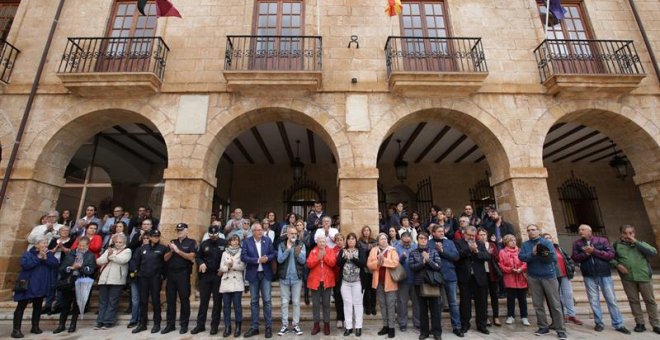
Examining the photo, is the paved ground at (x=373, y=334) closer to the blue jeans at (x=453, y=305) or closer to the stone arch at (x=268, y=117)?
the blue jeans at (x=453, y=305)

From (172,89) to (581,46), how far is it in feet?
32.4

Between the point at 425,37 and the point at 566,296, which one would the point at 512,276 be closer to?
the point at 566,296

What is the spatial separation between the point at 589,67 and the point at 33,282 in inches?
463

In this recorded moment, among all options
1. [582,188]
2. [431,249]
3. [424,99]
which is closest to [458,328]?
[431,249]

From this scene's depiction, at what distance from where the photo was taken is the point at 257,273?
4.71 metres

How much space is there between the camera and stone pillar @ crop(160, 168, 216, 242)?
624 cm

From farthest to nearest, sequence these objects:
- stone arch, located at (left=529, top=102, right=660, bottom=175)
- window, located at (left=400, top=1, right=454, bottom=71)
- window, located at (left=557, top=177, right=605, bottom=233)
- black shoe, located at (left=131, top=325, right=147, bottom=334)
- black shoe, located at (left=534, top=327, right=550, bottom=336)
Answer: window, located at (left=557, top=177, right=605, bottom=233) → window, located at (left=400, top=1, right=454, bottom=71) → stone arch, located at (left=529, top=102, right=660, bottom=175) → black shoe, located at (left=131, top=325, right=147, bottom=334) → black shoe, located at (left=534, top=327, right=550, bottom=336)

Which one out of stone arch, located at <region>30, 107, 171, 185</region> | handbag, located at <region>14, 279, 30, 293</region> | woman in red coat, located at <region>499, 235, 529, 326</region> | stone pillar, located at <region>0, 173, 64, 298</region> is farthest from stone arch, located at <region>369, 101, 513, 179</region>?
stone pillar, located at <region>0, 173, 64, 298</region>

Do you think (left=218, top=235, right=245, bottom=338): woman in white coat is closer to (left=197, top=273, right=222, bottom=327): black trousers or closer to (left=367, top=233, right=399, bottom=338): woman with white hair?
(left=197, top=273, right=222, bottom=327): black trousers

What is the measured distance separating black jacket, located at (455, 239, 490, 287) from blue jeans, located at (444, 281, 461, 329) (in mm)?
247

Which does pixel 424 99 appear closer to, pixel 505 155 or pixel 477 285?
pixel 505 155

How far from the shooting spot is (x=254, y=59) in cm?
723

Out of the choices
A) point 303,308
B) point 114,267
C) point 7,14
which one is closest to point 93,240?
point 114,267

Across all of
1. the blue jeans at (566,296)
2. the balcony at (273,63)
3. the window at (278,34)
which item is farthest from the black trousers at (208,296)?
the blue jeans at (566,296)
